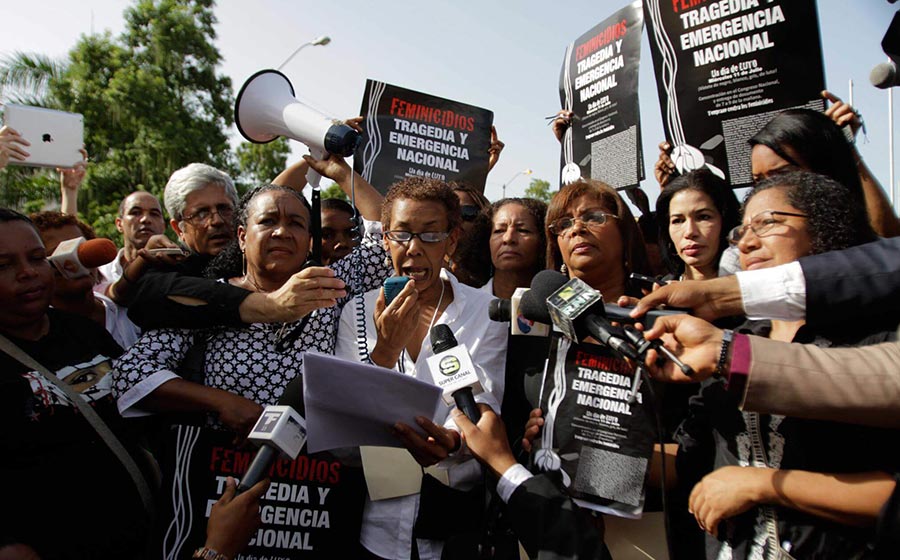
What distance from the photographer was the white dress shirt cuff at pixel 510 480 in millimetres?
2119

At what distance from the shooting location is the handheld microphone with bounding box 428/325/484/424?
2.19m

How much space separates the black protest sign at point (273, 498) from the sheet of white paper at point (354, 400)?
0.40 meters

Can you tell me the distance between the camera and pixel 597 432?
2258mm

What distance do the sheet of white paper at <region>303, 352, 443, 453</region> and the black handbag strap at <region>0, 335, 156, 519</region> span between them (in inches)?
31.6

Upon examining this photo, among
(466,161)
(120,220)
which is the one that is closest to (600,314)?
(466,161)

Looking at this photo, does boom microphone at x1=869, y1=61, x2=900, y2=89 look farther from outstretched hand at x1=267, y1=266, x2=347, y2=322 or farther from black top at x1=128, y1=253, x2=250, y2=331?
black top at x1=128, y1=253, x2=250, y2=331

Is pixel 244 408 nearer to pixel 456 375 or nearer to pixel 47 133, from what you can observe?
pixel 456 375

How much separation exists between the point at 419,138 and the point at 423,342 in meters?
2.31

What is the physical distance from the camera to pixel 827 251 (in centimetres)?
204

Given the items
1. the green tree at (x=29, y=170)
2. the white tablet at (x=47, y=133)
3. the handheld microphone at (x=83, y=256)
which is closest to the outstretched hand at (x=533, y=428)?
the handheld microphone at (x=83, y=256)

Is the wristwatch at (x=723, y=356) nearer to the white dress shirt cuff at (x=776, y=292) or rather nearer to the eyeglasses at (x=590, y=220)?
the white dress shirt cuff at (x=776, y=292)

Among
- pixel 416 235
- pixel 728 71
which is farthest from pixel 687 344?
pixel 728 71

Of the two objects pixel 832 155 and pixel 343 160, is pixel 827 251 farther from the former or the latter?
pixel 343 160

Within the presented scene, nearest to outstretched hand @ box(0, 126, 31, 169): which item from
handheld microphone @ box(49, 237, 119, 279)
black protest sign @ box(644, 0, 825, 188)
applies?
handheld microphone @ box(49, 237, 119, 279)
